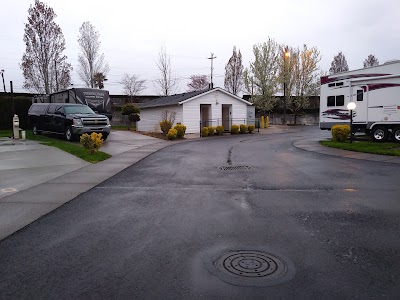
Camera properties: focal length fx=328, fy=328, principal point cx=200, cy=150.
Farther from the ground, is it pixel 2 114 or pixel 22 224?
pixel 2 114

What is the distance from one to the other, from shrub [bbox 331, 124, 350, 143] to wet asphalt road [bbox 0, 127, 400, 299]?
973 cm

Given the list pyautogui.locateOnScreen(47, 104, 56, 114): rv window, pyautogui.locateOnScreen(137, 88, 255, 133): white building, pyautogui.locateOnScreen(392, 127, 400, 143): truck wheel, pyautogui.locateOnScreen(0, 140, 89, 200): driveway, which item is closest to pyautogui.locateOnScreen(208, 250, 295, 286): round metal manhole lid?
pyautogui.locateOnScreen(0, 140, 89, 200): driveway

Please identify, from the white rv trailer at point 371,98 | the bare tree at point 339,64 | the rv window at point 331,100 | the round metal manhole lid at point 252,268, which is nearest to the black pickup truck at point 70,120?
the rv window at point 331,100

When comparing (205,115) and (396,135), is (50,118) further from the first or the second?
(396,135)

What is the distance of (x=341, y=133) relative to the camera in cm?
1809

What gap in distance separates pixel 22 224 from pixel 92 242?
156cm

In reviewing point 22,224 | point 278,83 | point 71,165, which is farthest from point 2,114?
point 278,83

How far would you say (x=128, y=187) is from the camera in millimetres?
8133

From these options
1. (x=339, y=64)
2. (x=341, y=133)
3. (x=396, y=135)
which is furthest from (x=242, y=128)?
(x=339, y=64)

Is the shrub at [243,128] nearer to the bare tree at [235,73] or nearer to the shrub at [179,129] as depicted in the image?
the shrub at [179,129]

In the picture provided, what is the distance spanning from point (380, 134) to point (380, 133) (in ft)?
0.18

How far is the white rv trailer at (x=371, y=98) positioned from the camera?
17.2 metres

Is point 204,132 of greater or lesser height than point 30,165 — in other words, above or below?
above

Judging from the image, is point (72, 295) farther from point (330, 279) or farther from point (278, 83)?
point (278, 83)
